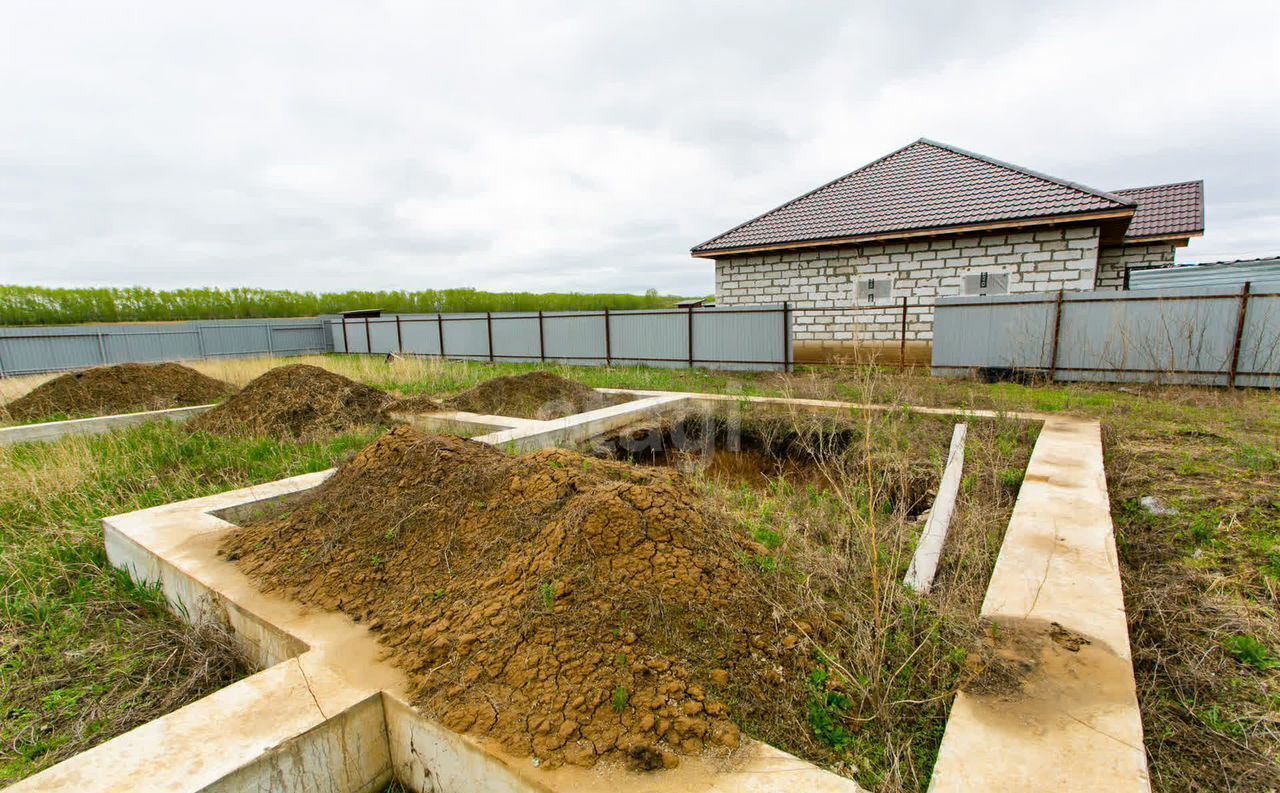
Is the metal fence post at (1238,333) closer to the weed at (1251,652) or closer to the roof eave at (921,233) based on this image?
the roof eave at (921,233)

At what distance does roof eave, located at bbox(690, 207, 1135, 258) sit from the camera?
979cm

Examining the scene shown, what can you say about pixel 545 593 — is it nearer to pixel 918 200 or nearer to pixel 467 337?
pixel 918 200

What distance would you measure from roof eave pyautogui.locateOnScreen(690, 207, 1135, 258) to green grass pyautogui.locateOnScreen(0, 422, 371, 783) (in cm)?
1041

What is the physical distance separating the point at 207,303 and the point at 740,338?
24.0 m

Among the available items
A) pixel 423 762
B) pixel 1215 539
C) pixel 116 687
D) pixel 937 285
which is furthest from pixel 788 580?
pixel 937 285

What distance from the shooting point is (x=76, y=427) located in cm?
666

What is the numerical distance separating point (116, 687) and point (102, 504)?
247 centimetres

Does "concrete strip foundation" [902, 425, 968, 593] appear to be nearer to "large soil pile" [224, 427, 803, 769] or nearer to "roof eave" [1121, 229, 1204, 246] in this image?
"large soil pile" [224, 427, 803, 769]

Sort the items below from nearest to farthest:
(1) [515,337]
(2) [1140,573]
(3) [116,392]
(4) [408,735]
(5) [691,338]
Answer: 1. (4) [408,735]
2. (2) [1140,573]
3. (3) [116,392]
4. (5) [691,338]
5. (1) [515,337]

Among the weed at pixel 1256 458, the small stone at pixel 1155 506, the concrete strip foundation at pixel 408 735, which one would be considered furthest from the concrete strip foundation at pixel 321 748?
the weed at pixel 1256 458

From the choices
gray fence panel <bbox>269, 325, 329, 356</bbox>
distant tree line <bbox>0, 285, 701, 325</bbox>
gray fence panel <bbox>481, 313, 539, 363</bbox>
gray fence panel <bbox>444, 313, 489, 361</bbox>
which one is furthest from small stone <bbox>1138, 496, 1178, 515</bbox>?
distant tree line <bbox>0, 285, 701, 325</bbox>

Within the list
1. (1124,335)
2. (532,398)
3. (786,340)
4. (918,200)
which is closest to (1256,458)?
(1124,335)

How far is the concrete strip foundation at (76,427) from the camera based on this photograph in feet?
20.7

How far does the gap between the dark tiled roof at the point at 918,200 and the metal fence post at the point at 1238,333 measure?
2370mm
